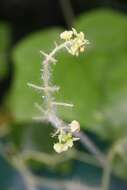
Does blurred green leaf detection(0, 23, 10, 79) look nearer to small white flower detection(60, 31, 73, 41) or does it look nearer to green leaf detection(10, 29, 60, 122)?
green leaf detection(10, 29, 60, 122)

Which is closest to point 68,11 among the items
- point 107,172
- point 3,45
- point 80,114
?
point 3,45

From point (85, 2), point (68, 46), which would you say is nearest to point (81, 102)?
point (85, 2)

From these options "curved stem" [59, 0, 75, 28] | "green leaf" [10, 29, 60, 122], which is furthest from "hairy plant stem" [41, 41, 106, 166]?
"curved stem" [59, 0, 75, 28]

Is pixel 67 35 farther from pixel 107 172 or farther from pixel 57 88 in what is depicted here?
pixel 107 172

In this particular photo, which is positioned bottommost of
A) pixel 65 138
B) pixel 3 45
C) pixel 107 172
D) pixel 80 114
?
pixel 65 138

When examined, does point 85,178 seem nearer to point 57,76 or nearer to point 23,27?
point 57,76

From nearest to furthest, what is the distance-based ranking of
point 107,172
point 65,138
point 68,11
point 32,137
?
1. point 65,138
2. point 107,172
3. point 32,137
4. point 68,11
